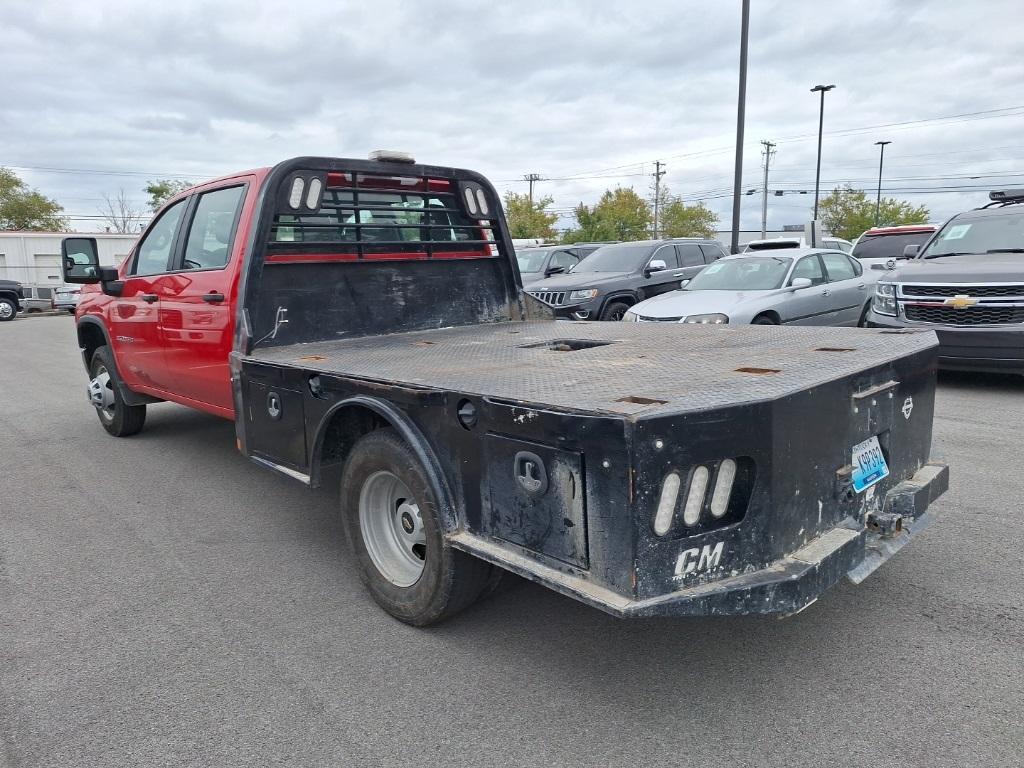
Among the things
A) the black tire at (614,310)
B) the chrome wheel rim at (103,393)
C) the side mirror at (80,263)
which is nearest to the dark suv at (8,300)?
A: the black tire at (614,310)

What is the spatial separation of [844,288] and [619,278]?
3468 mm

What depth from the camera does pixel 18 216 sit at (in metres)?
54.2

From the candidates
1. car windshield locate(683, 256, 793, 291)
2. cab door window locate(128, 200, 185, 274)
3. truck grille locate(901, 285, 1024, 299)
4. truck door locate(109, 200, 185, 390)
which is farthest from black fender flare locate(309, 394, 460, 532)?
car windshield locate(683, 256, 793, 291)

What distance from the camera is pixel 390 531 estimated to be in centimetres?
345

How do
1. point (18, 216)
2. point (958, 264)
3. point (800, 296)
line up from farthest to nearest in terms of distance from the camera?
point (18, 216)
point (800, 296)
point (958, 264)

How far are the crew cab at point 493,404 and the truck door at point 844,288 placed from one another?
6.06 metres

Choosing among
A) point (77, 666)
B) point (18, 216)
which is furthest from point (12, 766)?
point (18, 216)

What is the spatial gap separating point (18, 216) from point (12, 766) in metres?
62.8

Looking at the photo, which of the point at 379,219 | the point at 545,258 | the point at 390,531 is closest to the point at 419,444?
the point at 390,531

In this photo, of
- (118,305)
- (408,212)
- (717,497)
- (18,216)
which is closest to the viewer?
(717,497)

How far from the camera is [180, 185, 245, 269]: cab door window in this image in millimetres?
4734

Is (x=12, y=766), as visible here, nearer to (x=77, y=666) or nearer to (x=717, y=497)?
(x=77, y=666)

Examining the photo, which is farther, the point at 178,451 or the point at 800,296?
the point at 800,296

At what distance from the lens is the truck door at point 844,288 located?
1027 cm
